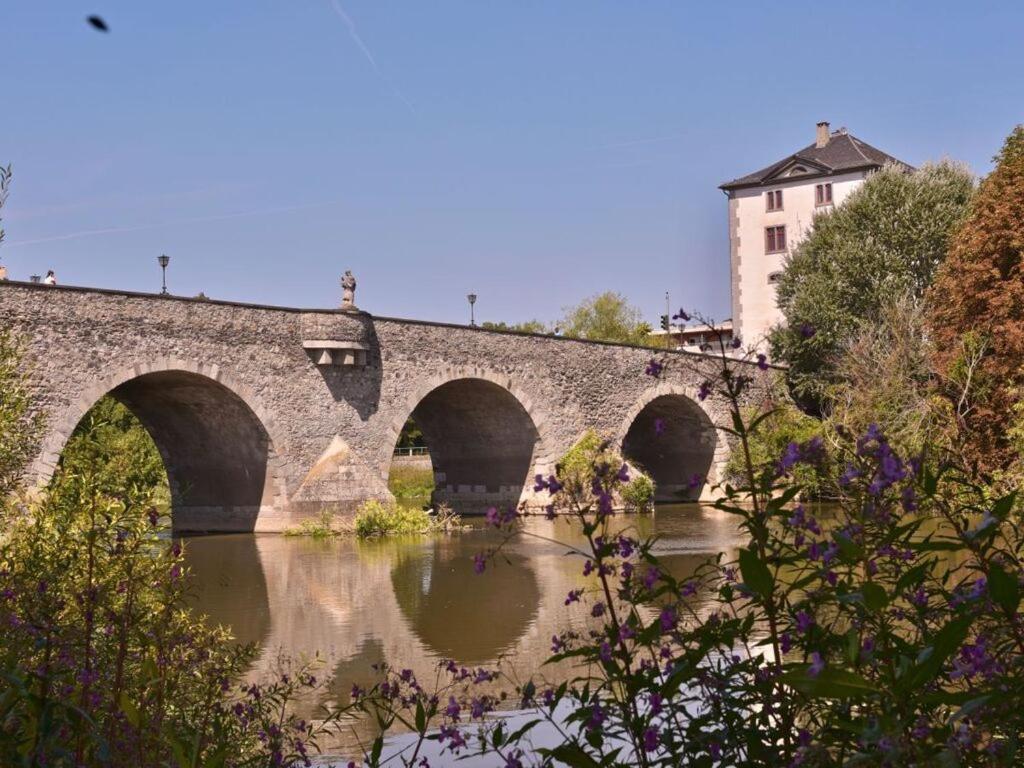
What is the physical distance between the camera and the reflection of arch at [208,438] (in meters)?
19.6

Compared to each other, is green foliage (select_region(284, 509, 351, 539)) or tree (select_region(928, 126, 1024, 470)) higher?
tree (select_region(928, 126, 1024, 470))

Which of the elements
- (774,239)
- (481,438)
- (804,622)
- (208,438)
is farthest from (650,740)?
(774,239)

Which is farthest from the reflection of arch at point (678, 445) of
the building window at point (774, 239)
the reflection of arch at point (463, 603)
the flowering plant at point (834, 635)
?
the flowering plant at point (834, 635)

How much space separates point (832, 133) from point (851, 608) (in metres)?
42.0

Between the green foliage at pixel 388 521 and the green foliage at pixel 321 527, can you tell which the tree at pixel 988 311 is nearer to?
the green foliage at pixel 388 521

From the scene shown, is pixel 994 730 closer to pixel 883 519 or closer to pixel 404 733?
pixel 883 519

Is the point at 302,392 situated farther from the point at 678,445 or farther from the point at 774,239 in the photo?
the point at 774,239

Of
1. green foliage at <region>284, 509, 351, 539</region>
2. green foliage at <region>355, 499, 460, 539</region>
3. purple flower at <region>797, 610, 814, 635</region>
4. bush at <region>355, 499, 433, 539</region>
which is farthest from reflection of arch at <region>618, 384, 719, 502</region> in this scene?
purple flower at <region>797, 610, 814, 635</region>

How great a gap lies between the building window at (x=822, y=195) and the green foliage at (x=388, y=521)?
21.2 m

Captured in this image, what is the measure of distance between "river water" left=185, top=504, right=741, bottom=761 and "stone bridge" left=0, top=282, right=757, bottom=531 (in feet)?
5.04

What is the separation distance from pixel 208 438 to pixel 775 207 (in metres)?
23.7

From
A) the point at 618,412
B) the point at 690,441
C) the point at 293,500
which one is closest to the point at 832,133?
the point at 690,441

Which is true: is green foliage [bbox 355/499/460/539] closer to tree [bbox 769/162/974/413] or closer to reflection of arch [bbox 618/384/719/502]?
reflection of arch [bbox 618/384/719/502]

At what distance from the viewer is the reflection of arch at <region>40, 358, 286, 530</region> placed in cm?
1959
